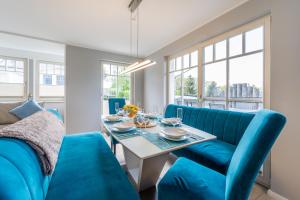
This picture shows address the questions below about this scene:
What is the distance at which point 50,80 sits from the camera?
4.72 meters

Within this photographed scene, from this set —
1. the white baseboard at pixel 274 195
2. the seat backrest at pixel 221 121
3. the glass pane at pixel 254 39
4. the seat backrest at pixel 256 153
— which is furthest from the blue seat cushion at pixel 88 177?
the glass pane at pixel 254 39

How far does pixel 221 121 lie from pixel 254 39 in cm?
129

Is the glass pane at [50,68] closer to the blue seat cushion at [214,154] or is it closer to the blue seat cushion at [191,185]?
the blue seat cushion at [214,154]

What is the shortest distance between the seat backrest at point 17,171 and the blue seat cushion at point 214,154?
4.95 feet

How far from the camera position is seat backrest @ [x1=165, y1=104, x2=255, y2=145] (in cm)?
176

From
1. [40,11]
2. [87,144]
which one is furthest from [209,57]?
[40,11]

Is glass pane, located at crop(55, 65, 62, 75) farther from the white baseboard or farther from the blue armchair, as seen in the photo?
the white baseboard

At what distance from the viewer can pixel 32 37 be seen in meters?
3.13

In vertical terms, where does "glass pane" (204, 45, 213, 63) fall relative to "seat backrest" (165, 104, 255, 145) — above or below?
above

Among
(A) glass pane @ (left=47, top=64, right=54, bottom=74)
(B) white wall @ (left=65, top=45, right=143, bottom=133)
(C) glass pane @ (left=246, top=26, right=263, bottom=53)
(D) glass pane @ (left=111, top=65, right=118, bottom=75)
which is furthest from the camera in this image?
(A) glass pane @ (left=47, top=64, right=54, bottom=74)

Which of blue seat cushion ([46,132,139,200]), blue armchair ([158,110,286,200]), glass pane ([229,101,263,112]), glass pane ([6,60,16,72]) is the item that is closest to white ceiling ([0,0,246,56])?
glass pane ([229,101,263,112])

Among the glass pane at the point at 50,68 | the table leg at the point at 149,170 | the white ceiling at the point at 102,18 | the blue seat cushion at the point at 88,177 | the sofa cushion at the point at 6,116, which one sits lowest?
the table leg at the point at 149,170

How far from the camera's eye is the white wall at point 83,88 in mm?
3592

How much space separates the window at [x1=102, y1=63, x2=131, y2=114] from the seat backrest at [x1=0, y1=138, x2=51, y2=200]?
3437 mm
